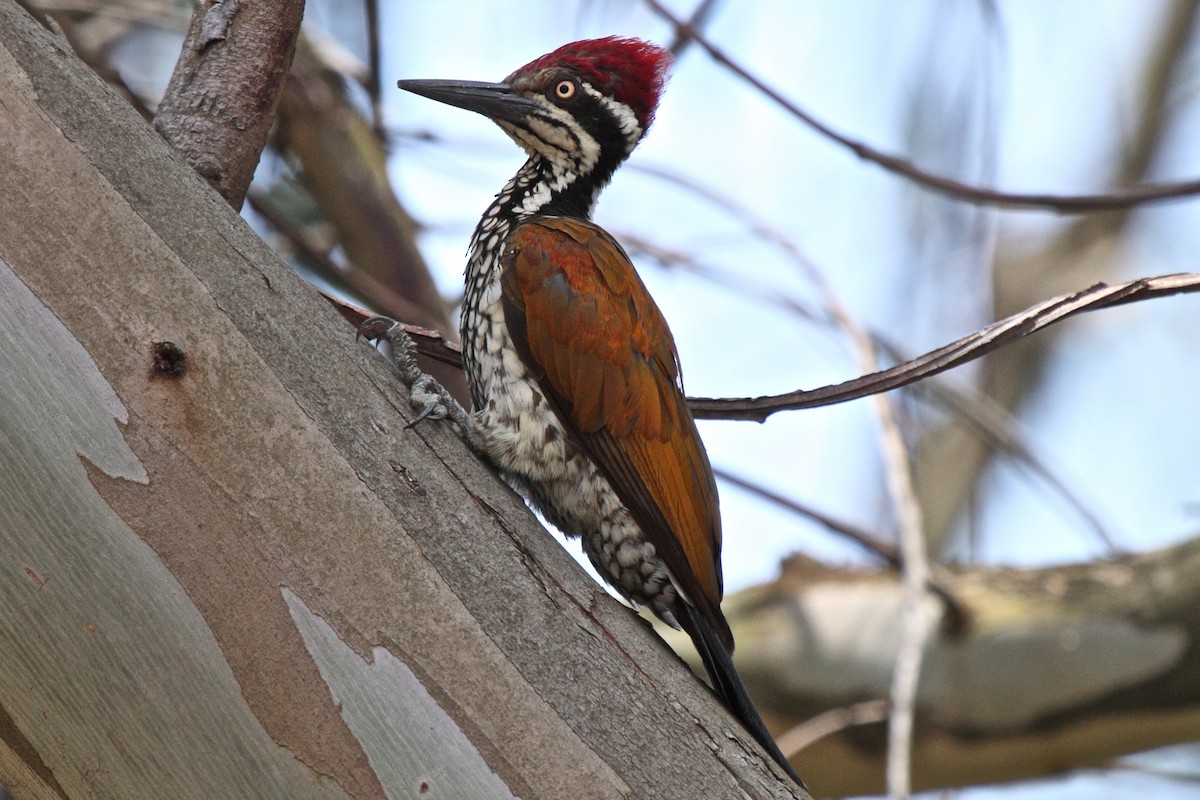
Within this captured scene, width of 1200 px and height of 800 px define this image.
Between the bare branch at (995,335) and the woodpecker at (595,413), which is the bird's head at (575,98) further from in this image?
the bare branch at (995,335)

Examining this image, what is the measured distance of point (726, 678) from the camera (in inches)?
82.0

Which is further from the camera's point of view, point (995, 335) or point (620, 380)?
point (620, 380)

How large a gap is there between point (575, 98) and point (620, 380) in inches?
36.9

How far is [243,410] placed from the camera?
1.53 meters

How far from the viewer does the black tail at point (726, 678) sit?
6.27 ft

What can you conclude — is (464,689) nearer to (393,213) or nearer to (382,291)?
(382,291)

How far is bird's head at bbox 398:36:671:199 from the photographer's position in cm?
303

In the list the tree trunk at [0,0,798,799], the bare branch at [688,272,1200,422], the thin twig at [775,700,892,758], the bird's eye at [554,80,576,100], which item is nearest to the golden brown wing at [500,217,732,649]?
the bare branch at [688,272,1200,422]

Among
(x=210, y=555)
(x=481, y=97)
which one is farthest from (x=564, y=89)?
(x=210, y=555)

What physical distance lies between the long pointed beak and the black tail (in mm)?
1320

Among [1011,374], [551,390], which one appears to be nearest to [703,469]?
[551,390]

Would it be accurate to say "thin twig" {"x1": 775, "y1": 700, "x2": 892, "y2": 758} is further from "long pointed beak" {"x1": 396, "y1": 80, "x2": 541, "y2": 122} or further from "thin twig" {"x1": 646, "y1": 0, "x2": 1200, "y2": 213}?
"long pointed beak" {"x1": 396, "y1": 80, "x2": 541, "y2": 122}

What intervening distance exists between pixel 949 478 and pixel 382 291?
3618 mm

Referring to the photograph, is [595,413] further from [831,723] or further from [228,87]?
[831,723]
